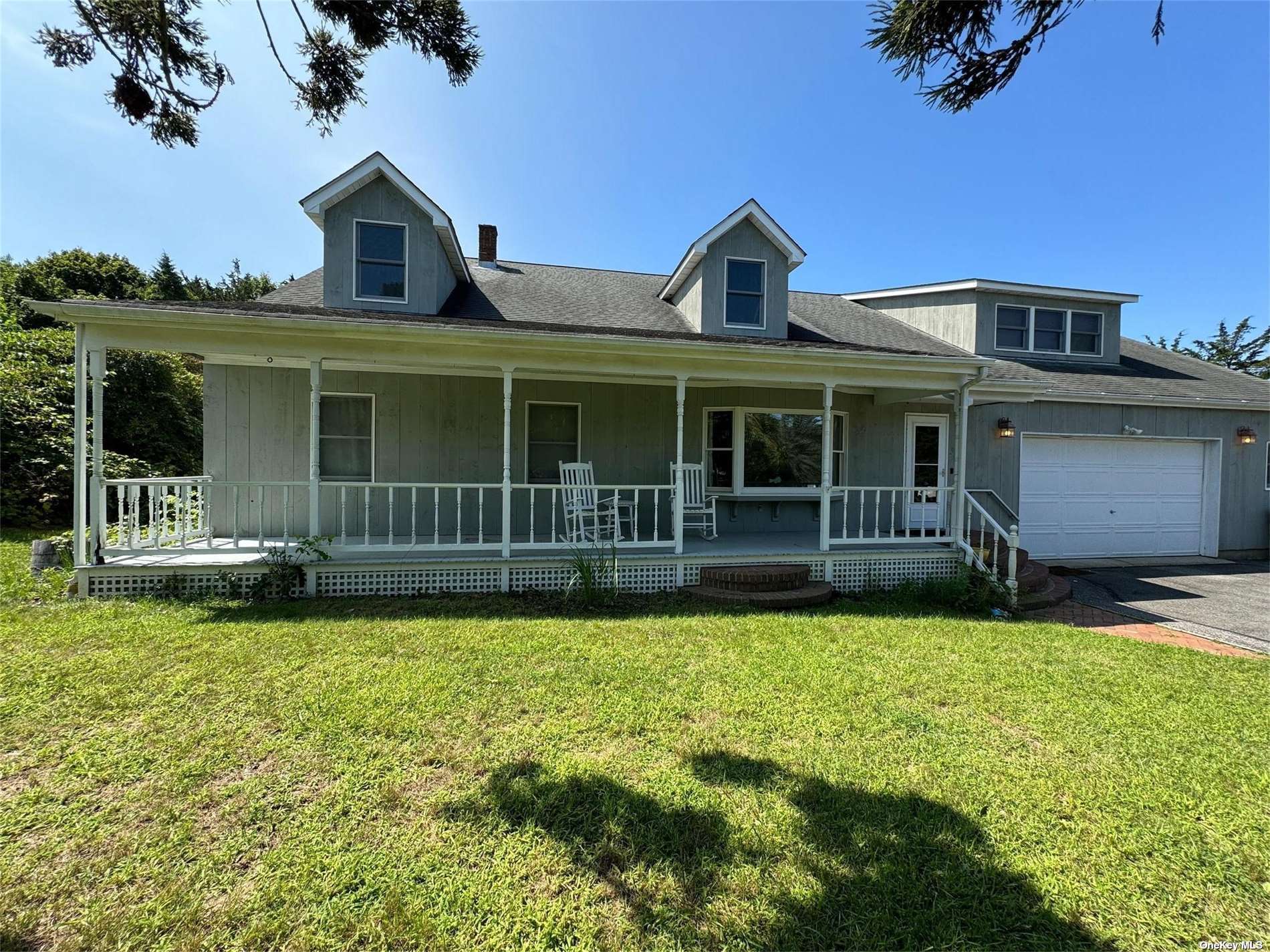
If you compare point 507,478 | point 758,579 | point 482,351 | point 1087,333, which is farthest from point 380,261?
point 1087,333

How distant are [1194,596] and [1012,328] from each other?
630cm

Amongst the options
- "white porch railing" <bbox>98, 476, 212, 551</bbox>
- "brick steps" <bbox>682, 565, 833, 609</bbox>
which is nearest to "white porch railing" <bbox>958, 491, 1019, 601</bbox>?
"brick steps" <bbox>682, 565, 833, 609</bbox>

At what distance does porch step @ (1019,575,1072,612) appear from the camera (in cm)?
687

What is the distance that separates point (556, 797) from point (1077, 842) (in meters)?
2.49

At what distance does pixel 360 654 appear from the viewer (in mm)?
4543

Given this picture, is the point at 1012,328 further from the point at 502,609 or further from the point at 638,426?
the point at 502,609

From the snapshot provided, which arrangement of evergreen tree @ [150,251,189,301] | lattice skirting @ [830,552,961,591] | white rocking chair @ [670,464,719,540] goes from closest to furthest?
lattice skirting @ [830,552,961,591]
white rocking chair @ [670,464,719,540]
evergreen tree @ [150,251,189,301]

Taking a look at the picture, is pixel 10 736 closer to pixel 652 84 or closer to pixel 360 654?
pixel 360 654

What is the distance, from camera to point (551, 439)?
8.66 metres

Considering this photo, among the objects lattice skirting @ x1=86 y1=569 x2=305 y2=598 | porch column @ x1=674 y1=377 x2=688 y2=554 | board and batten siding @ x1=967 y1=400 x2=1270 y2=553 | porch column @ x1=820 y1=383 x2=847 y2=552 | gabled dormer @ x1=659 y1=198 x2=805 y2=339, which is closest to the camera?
lattice skirting @ x1=86 y1=569 x2=305 y2=598

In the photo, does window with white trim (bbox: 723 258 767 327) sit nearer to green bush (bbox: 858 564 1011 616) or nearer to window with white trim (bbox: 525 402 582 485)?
window with white trim (bbox: 525 402 582 485)

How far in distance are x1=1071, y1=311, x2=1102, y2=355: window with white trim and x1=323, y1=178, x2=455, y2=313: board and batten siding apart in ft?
43.8

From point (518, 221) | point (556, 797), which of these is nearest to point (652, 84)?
point (518, 221)

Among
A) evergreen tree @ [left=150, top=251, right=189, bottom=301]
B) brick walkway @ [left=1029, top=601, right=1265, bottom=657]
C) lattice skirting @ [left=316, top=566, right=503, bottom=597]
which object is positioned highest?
evergreen tree @ [left=150, top=251, right=189, bottom=301]
